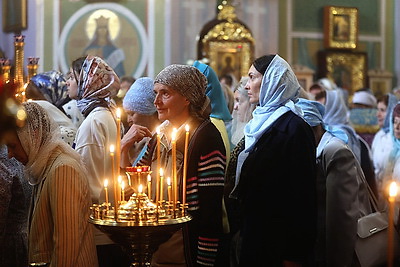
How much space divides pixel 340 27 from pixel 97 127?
10.5 m

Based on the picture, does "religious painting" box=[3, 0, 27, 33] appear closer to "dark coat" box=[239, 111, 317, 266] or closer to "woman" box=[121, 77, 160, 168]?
"woman" box=[121, 77, 160, 168]

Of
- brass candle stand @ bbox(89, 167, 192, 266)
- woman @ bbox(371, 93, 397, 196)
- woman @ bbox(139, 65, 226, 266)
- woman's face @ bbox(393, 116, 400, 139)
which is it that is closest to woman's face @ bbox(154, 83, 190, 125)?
woman @ bbox(139, 65, 226, 266)

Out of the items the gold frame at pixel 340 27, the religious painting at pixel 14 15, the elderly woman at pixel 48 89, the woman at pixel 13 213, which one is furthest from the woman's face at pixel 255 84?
the gold frame at pixel 340 27

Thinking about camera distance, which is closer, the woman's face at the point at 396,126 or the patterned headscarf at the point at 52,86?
the patterned headscarf at the point at 52,86

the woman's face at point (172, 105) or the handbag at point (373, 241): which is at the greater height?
the woman's face at point (172, 105)

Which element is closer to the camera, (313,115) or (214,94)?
(313,115)

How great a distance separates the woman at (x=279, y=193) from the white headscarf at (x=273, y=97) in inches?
0.8

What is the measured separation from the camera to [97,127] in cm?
397

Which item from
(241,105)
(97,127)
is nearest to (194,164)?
(97,127)

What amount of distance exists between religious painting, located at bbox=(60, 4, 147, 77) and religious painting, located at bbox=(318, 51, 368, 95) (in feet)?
11.2

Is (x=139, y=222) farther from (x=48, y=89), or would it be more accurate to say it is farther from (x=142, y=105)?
(x=48, y=89)

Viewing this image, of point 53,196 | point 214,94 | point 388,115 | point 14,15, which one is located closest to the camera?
point 53,196

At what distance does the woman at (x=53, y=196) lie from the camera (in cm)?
305

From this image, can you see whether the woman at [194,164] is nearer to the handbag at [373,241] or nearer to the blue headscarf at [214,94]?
the blue headscarf at [214,94]
